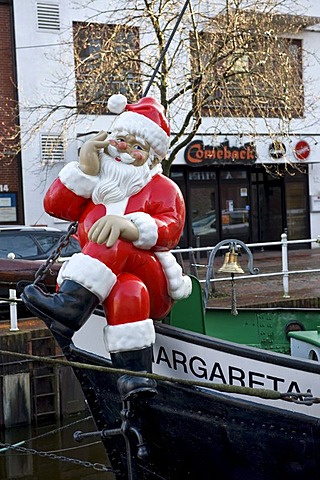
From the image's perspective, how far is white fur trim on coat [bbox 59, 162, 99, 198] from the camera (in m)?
4.00

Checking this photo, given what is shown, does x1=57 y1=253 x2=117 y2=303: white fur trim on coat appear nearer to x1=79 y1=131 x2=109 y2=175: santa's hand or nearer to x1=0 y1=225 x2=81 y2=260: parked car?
x1=79 y1=131 x2=109 y2=175: santa's hand

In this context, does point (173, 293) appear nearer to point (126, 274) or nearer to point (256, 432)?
point (126, 274)

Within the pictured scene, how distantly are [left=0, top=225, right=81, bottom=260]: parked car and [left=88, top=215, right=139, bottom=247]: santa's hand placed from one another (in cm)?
661

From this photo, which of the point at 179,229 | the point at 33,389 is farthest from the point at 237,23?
the point at 179,229

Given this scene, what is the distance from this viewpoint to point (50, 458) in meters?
7.66

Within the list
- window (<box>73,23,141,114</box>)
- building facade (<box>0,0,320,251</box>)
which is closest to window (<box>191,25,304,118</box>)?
building facade (<box>0,0,320,251</box>)

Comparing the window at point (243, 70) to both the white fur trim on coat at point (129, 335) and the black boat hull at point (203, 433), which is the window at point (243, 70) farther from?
the white fur trim on coat at point (129, 335)

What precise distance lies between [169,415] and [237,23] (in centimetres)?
858

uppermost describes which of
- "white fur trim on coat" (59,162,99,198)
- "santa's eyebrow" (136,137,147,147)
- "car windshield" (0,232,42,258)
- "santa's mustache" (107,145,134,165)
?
"santa's eyebrow" (136,137,147,147)

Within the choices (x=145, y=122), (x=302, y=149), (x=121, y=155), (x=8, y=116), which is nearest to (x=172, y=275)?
(x=121, y=155)

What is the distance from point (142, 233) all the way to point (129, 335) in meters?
0.54

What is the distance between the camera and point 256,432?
12.9 ft

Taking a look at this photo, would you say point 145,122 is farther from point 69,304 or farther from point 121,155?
point 69,304

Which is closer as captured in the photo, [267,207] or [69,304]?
[69,304]
